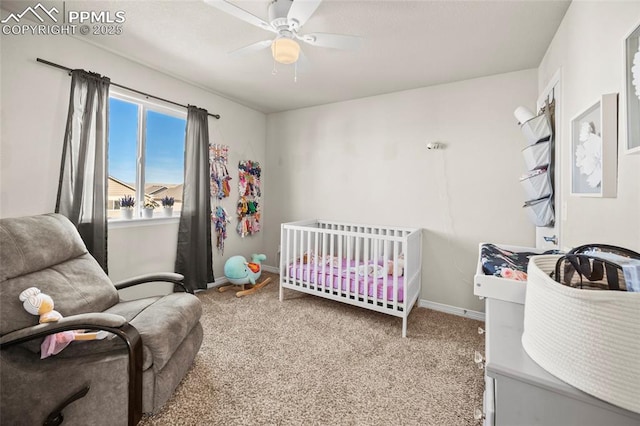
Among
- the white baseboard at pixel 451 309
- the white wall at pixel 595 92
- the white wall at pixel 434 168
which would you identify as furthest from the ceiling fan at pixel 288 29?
the white baseboard at pixel 451 309

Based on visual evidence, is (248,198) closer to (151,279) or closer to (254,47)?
(151,279)

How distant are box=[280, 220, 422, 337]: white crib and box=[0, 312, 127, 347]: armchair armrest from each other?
1.81 meters

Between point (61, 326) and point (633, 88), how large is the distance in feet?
8.17

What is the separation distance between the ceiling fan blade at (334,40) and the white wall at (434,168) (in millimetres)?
1549

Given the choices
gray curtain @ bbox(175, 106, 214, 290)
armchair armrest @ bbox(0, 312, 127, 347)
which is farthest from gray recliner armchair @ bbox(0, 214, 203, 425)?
gray curtain @ bbox(175, 106, 214, 290)

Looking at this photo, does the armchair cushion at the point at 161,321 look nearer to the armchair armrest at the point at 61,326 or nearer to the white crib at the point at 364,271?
the armchair armrest at the point at 61,326

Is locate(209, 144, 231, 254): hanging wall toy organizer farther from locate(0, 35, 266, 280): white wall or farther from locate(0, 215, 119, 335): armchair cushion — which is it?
locate(0, 215, 119, 335): armchair cushion

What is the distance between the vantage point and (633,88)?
94 cm

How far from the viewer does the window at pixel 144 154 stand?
8.55 feet

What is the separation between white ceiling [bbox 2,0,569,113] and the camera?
177 centimetres

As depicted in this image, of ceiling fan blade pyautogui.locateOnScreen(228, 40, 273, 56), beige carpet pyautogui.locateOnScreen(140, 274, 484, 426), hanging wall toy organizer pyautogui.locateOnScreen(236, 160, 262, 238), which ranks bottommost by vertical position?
beige carpet pyautogui.locateOnScreen(140, 274, 484, 426)

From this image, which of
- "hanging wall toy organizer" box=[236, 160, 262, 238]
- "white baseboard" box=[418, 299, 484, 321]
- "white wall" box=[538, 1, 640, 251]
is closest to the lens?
"white wall" box=[538, 1, 640, 251]

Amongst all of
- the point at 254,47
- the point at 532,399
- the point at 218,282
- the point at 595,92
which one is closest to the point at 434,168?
the point at 595,92

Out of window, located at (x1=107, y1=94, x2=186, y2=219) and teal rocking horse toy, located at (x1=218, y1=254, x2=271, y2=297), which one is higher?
window, located at (x1=107, y1=94, x2=186, y2=219)
